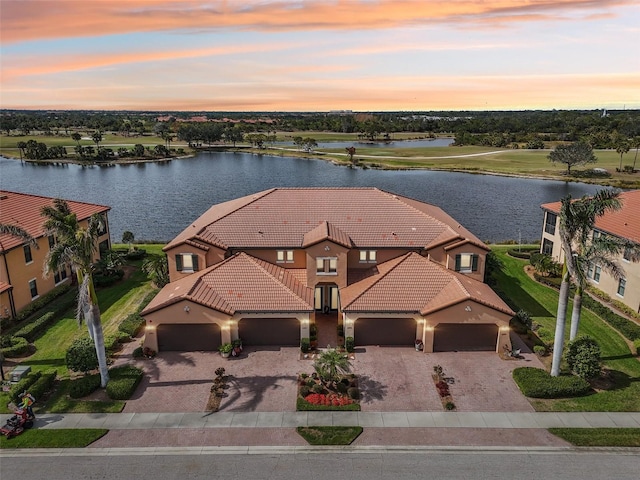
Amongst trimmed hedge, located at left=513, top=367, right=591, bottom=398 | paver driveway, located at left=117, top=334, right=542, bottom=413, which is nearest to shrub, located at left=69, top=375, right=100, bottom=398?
paver driveway, located at left=117, top=334, right=542, bottom=413

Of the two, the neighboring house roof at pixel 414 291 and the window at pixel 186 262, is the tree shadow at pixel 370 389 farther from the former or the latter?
the window at pixel 186 262

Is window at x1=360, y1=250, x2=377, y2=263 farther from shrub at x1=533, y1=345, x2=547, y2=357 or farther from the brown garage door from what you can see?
shrub at x1=533, y1=345, x2=547, y2=357

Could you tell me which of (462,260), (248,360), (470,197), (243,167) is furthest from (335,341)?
(243,167)

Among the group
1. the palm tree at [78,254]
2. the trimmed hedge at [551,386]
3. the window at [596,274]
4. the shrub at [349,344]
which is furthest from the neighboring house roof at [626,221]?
the palm tree at [78,254]

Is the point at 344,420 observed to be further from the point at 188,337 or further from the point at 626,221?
the point at 626,221

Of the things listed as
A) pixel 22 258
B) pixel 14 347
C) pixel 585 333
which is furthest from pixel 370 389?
pixel 22 258

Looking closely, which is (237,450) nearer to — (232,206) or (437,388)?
(437,388)
